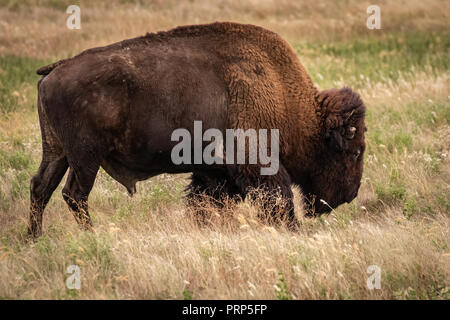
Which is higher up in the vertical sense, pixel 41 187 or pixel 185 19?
pixel 185 19

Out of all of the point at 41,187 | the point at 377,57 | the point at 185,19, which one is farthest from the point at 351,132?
the point at 185,19

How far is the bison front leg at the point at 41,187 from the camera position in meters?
5.56

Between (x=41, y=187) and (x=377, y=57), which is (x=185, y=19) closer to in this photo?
(x=377, y=57)

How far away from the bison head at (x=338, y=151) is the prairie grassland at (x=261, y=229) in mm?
288

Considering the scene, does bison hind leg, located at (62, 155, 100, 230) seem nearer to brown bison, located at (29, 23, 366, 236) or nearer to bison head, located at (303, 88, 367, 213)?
brown bison, located at (29, 23, 366, 236)

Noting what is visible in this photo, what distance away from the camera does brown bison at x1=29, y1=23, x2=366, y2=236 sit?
5.16 meters

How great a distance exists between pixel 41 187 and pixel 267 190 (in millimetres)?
2130

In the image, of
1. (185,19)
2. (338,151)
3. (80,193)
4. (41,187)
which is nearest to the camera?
(80,193)

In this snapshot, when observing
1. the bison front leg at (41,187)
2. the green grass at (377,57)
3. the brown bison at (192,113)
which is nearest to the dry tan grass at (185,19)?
the green grass at (377,57)

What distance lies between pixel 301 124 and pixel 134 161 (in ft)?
5.39

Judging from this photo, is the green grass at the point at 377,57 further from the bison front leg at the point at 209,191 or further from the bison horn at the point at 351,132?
the bison front leg at the point at 209,191

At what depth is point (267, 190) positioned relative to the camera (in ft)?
18.1

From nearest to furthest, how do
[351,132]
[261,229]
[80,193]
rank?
1. [261,229]
2. [80,193]
3. [351,132]

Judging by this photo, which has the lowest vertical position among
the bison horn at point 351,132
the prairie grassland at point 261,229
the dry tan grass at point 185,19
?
the prairie grassland at point 261,229
